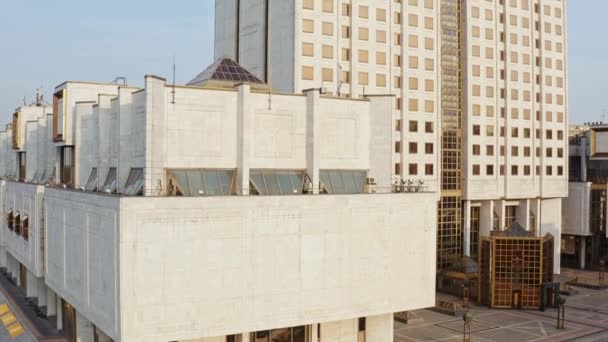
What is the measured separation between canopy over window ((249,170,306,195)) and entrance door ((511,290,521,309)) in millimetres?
33584

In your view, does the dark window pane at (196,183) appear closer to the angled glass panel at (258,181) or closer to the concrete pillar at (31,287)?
the angled glass panel at (258,181)

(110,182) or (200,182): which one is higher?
(200,182)

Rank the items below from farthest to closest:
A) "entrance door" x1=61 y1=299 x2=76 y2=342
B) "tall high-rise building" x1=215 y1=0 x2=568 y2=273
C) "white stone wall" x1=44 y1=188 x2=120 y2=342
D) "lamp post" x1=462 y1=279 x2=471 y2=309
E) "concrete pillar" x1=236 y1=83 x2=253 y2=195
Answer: "lamp post" x1=462 y1=279 x2=471 y2=309 → "tall high-rise building" x1=215 y1=0 x2=568 y2=273 → "entrance door" x1=61 y1=299 x2=76 y2=342 → "concrete pillar" x1=236 y1=83 x2=253 y2=195 → "white stone wall" x1=44 y1=188 x2=120 y2=342

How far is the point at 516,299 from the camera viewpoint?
2387 inches

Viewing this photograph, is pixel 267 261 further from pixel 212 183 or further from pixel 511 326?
pixel 511 326

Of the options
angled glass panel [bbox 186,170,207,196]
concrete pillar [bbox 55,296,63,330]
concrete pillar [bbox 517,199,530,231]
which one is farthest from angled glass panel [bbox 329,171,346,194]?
concrete pillar [bbox 517,199,530,231]

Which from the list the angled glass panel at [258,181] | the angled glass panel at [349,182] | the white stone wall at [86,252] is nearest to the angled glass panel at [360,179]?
the angled glass panel at [349,182]

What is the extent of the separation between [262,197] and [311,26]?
87.5 feet

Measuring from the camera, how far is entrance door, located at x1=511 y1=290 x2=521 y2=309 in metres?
60.5

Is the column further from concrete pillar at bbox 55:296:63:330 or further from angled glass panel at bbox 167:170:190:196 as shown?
concrete pillar at bbox 55:296:63:330

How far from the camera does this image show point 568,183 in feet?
276

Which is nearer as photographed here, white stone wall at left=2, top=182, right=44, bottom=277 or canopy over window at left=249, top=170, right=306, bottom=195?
canopy over window at left=249, top=170, right=306, bottom=195

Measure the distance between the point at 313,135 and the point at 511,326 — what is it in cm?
2896

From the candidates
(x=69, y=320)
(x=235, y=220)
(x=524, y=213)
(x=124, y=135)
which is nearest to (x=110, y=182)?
(x=124, y=135)
